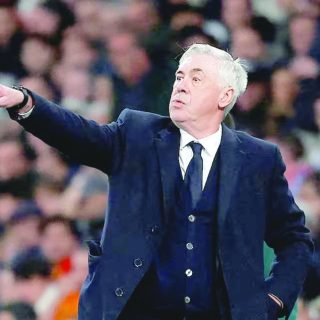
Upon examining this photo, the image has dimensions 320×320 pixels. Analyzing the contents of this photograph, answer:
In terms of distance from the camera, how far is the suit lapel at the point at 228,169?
2.70m

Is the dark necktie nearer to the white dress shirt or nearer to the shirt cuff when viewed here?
the white dress shirt

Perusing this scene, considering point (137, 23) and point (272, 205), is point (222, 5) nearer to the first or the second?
point (137, 23)

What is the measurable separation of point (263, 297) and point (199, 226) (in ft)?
1.03

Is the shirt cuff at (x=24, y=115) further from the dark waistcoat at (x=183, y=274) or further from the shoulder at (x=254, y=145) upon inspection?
the shoulder at (x=254, y=145)

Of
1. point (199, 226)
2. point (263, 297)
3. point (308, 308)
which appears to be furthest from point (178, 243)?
point (308, 308)

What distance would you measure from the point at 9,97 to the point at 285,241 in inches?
42.4

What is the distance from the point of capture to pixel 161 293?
8.70 feet

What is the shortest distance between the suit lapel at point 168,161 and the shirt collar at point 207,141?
0.02m

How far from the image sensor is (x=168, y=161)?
2.72 metres

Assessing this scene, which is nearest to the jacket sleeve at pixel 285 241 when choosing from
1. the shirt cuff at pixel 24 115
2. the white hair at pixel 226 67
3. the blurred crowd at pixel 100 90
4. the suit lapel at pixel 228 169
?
the suit lapel at pixel 228 169

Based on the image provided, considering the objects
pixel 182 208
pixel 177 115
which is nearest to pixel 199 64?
pixel 177 115

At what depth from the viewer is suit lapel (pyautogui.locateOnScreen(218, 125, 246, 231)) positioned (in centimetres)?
270

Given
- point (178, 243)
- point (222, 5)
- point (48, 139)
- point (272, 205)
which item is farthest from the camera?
point (222, 5)

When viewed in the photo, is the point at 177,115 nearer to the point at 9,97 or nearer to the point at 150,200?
the point at 150,200
